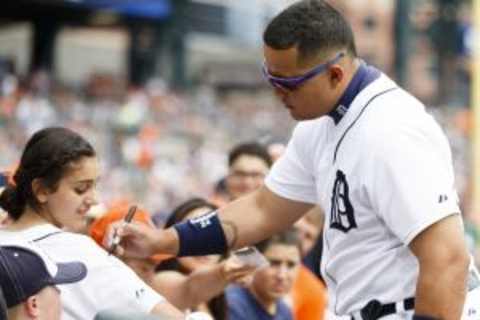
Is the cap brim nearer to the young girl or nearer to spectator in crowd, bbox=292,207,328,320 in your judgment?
the young girl

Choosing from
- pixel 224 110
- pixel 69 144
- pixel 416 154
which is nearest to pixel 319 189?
pixel 416 154

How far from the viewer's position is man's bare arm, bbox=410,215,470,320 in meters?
3.75

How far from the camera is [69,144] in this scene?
4160 mm

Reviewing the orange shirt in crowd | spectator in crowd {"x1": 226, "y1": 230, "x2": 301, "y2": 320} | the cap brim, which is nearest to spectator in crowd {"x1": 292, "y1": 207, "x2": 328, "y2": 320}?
the orange shirt in crowd

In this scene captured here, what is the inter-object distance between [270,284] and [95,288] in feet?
8.23

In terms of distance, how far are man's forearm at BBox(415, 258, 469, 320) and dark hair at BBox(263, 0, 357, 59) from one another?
2.43 ft

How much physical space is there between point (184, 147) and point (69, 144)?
17.1 metres

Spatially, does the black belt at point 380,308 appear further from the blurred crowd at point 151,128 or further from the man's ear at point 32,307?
the blurred crowd at point 151,128

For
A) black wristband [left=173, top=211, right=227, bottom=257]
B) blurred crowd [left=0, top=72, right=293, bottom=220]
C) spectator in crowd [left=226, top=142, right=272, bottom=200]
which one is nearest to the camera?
black wristband [left=173, top=211, right=227, bottom=257]

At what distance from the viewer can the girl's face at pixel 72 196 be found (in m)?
4.14

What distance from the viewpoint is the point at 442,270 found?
3748 millimetres

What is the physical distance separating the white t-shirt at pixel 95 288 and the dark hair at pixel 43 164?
0.75ft

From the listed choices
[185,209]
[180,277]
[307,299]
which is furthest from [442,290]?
[307,299]

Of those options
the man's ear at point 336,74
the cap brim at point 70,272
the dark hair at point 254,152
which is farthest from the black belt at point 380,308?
the dark hair at point 254,152
